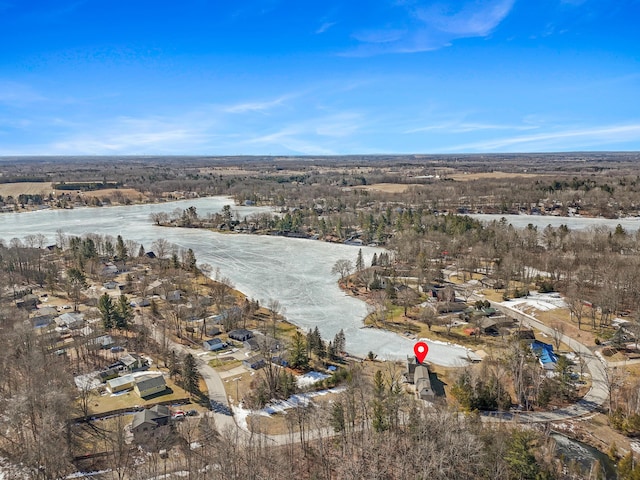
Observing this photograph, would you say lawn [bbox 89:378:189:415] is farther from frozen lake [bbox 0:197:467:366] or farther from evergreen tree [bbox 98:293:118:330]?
frozen lake [bbox 0:197:467:366]

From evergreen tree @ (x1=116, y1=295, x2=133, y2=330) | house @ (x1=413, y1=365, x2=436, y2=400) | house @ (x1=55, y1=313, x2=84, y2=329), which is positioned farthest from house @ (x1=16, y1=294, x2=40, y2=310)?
house @ (x1=413, y1=365, x2=436, y2=400)

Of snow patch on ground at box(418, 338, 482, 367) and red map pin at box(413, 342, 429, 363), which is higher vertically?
red map pin at box(413, 342, 429, 363)

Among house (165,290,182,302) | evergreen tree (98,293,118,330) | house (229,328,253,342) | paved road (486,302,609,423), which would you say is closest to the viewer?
paved road (486,302,609,423)

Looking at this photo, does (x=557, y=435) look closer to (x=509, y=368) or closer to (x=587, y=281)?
(x=509, y=368)

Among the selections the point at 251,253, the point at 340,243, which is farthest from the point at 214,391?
the point at 340,243

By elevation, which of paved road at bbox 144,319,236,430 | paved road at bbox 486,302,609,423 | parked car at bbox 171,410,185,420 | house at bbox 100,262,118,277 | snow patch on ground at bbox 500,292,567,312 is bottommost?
paved road at bbox 486,302,609,423

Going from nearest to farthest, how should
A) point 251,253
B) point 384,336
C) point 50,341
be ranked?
point 50,341 < point 384,336 < point 251,253
